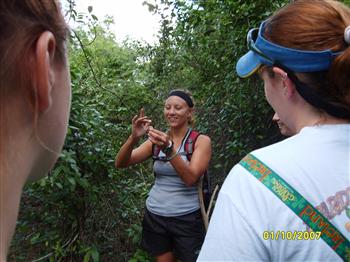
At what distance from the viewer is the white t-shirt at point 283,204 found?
1.00 metres

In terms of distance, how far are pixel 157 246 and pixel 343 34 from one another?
7.22 ft

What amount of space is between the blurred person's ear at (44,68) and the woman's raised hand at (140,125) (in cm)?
225

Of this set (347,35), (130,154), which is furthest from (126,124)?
(347,35)

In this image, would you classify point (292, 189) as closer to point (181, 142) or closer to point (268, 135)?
point (181, 142)

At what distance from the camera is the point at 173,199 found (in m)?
2.81

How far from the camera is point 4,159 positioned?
2.14ft

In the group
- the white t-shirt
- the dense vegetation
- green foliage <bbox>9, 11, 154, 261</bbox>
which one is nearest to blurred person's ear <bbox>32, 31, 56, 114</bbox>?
the white t-shirt

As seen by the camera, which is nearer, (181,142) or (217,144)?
(181,142)

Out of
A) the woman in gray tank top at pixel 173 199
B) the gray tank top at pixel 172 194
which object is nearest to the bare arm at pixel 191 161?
the woman in gray tank top at pixel 173 199

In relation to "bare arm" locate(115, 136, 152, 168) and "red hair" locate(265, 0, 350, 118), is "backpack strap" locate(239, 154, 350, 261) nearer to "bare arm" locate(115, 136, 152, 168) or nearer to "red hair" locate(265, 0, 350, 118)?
"red hair" locate(265, 0, 350, 118)

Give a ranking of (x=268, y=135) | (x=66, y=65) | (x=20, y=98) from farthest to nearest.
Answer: (x=268, y=135) → (x=66, y=65) → (x=20, y=98)

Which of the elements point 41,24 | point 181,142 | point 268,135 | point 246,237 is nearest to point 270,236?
point 246,237
